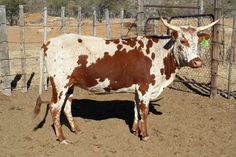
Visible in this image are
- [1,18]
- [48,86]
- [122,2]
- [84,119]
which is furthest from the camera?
[122,2]

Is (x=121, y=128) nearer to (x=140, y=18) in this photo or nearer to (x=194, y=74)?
(x=140, y=18)

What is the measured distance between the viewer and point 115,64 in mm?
6820

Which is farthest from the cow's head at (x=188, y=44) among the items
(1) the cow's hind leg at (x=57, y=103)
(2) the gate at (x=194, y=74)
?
(2) the gate at (x=194, y=74)

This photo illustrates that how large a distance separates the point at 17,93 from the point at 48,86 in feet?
3.23

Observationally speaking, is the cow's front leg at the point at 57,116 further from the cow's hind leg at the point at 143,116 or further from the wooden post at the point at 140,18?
the wooden post at the point at 140,18

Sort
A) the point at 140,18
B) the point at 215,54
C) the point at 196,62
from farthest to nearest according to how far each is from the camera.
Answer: the point at 140,18 → the point at 215,54 → the point at 196,62

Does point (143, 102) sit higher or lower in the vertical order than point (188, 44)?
lower

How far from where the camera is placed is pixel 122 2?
49.0 metres

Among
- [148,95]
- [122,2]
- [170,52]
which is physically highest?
[122,2]

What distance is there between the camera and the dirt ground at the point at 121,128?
6.41m

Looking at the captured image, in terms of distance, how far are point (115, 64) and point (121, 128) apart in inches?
53.0

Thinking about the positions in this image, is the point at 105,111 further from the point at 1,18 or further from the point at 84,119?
the point at 1,18

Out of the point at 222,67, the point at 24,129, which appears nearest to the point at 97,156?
the point at 24,129

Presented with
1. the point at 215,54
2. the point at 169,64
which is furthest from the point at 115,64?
the point at 215,54
